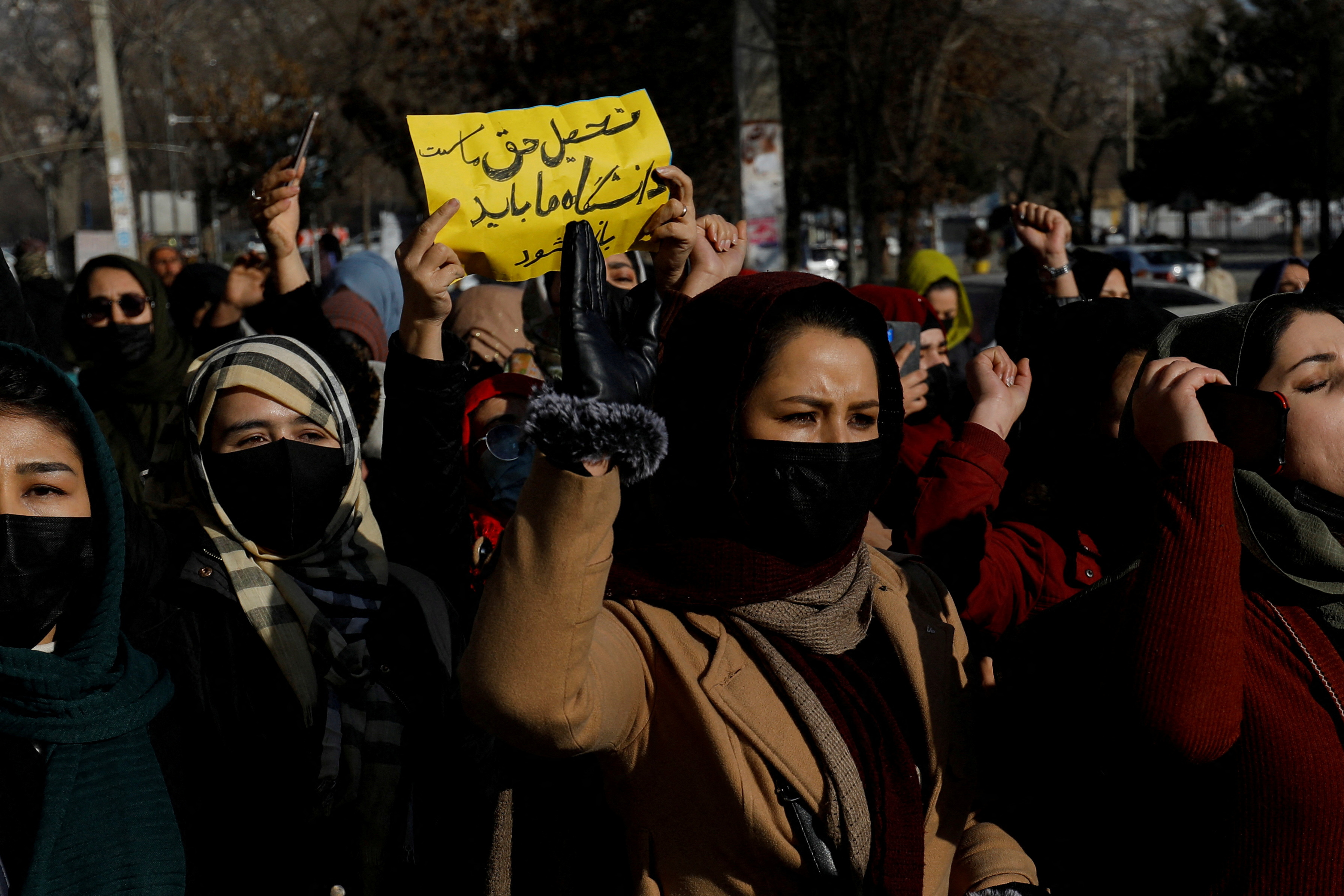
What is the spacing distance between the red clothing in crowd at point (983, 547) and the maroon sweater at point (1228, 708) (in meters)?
0.56

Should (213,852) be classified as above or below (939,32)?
below

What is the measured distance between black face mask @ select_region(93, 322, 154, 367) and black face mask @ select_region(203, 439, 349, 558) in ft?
6.99

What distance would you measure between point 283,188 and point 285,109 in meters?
24.2

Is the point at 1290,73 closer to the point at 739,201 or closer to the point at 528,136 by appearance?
the point at 739,201

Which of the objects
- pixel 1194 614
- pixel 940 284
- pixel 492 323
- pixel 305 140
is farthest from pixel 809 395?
pixel 940 284

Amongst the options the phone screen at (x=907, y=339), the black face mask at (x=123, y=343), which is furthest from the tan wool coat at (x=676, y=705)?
the black face mask at (x=123, y=343)

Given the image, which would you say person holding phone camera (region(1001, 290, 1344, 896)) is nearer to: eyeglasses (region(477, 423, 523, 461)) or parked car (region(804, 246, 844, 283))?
eyeglasses (region(477, 423, 523, 461))

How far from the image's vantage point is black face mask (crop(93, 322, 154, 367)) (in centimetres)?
444

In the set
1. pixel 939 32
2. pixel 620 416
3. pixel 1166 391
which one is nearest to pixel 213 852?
pixel 620 416

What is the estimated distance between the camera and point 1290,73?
127ft

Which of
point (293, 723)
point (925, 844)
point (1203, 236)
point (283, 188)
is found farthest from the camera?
point (1203, 236)

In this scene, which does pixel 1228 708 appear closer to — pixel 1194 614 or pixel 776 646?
pixel 1194 614

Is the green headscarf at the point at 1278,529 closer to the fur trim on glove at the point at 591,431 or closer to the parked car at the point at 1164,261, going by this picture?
the fur trim on glove at the point at 591,431

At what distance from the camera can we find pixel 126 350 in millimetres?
4457
